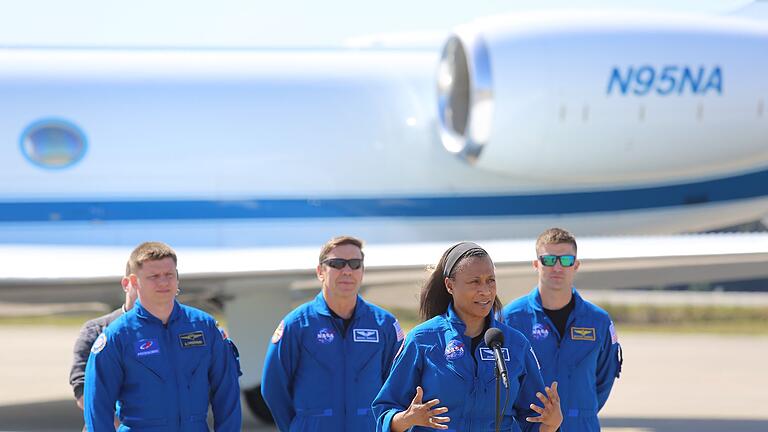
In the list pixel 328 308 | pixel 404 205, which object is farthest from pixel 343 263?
pixel 404 205

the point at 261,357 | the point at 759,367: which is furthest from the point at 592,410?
the point at 759,367

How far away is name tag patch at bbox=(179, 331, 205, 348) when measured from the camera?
16.2ft

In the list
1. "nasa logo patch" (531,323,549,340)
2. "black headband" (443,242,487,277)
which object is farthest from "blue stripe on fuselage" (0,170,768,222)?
"black headband" (443,242,487,277)

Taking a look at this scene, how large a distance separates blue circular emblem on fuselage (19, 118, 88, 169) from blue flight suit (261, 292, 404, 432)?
564cm

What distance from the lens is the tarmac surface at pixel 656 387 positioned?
429 inches

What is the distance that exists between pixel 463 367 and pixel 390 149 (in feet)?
23.5

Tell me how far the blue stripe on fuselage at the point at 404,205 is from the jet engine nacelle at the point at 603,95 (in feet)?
0.67

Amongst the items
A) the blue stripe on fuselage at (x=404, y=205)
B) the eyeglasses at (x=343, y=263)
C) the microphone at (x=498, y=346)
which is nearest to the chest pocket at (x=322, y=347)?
the eyeglasses at (x=343, y=263)

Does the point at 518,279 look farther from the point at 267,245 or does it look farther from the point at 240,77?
the point at 240,77

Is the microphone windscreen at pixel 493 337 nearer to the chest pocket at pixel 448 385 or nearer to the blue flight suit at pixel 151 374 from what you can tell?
the chest pocket at pixel 448 385

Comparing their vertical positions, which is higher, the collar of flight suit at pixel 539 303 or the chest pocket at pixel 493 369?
the collar of flight suit at pixel 539 303

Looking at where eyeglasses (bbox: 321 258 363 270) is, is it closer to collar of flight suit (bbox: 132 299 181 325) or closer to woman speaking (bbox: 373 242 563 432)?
collar of flight suit (bbox: 132 299 181 325)

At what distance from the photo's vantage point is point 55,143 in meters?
10.5

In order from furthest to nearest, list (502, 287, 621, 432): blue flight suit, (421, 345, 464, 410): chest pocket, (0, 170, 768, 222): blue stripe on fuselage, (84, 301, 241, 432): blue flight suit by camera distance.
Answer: (0, 170, 768, 222): blue stripe on fuselage → (502, 287, 621, 432): blue flight suit → (84, 301, 241, 432): blue flight suit → (421, 345, 464, 410): chest pocket
